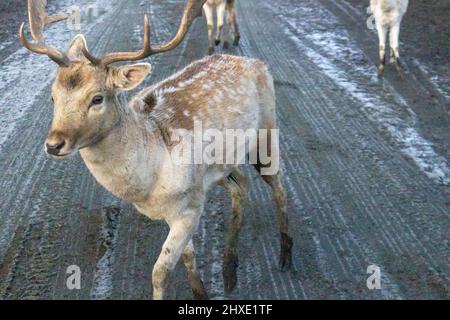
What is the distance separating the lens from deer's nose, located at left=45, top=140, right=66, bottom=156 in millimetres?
4520

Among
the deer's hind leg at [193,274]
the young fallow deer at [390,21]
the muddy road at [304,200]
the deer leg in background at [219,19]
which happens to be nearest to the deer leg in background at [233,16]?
the deer leg in background at [219,19]

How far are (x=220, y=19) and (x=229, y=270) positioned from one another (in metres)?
8.76

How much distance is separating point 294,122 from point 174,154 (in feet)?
15.8

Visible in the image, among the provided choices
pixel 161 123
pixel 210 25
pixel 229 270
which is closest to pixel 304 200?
pixel 229 270

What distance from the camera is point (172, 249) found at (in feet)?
17.1

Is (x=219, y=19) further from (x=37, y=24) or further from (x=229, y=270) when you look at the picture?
(x=229, y=270)

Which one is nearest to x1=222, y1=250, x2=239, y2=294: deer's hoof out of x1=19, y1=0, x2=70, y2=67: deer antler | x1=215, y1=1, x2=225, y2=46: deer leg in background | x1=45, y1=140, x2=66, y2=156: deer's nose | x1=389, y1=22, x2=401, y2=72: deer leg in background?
x1=45, y1=140, x2=66, y2=156: deer's nose

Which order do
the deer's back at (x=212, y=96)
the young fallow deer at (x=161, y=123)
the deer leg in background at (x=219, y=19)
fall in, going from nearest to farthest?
the young fallow deer at (x=161, y=123) → the deer's back at (x=212, y=96) → the deer leg in background at (x=219, y=19)

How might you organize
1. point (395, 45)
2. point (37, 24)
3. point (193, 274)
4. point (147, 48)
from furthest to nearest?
point (395, 45) → point (193, 274) → point (37, 24) → point (147, 48)

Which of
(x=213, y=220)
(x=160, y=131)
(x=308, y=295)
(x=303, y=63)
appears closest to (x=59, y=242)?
(x=213, y=220)

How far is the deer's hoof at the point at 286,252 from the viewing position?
6344mm

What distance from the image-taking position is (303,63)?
1261 cm

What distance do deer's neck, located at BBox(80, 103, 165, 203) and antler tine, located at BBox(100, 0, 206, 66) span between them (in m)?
0.39

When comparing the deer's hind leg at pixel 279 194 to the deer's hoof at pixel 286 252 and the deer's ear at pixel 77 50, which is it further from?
the deer's ear at pixel 77 50
